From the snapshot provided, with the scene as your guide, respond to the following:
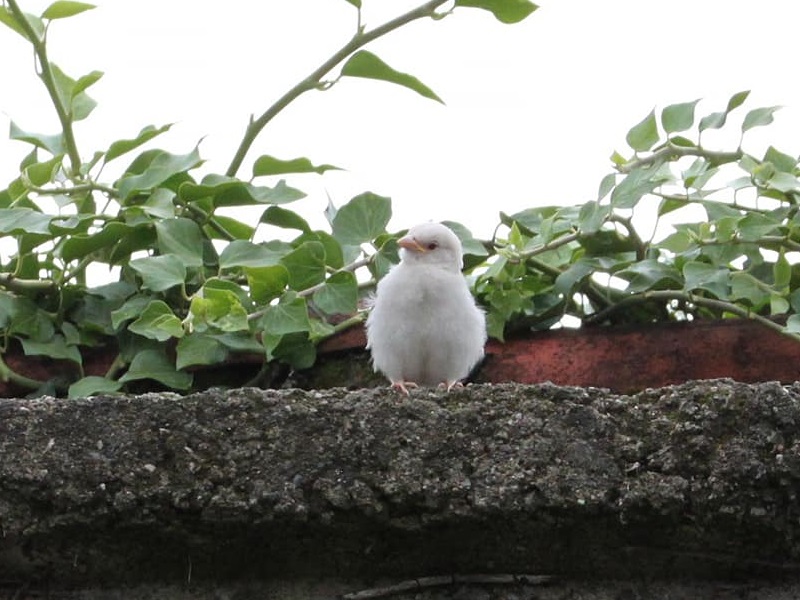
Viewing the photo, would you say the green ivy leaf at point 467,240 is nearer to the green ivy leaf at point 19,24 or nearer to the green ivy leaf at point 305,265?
the green ivy leaf at point 305,265

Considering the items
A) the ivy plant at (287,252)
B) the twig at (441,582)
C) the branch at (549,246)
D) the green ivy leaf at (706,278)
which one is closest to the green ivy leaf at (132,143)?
the ivy plant at (287,252)

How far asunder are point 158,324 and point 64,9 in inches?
33.5

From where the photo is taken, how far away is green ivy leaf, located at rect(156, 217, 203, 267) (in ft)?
8.66

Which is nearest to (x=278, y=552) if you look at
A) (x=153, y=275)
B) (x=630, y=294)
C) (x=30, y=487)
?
(x=30, y=487)

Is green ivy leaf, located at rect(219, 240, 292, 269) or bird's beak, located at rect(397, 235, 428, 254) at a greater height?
bird's beak, located at rect(397, 235, 428, 254)

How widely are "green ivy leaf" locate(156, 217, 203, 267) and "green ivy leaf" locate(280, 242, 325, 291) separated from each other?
183 mm

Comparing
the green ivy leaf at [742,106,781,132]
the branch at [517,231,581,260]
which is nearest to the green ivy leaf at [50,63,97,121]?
the branch at [517,231,581,260]

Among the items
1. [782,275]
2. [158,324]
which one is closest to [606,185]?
[782,275]

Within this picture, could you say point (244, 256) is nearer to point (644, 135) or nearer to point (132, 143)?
point (132, 143)

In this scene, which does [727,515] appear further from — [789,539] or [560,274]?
[560,274]

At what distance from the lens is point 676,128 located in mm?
2840

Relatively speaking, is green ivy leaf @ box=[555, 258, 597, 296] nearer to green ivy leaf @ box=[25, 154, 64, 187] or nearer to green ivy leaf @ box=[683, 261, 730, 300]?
green ivy leaf @ box=[683, 261, 730, 300]

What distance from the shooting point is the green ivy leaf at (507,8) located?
2807 mm

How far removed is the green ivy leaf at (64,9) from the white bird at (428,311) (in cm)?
85
